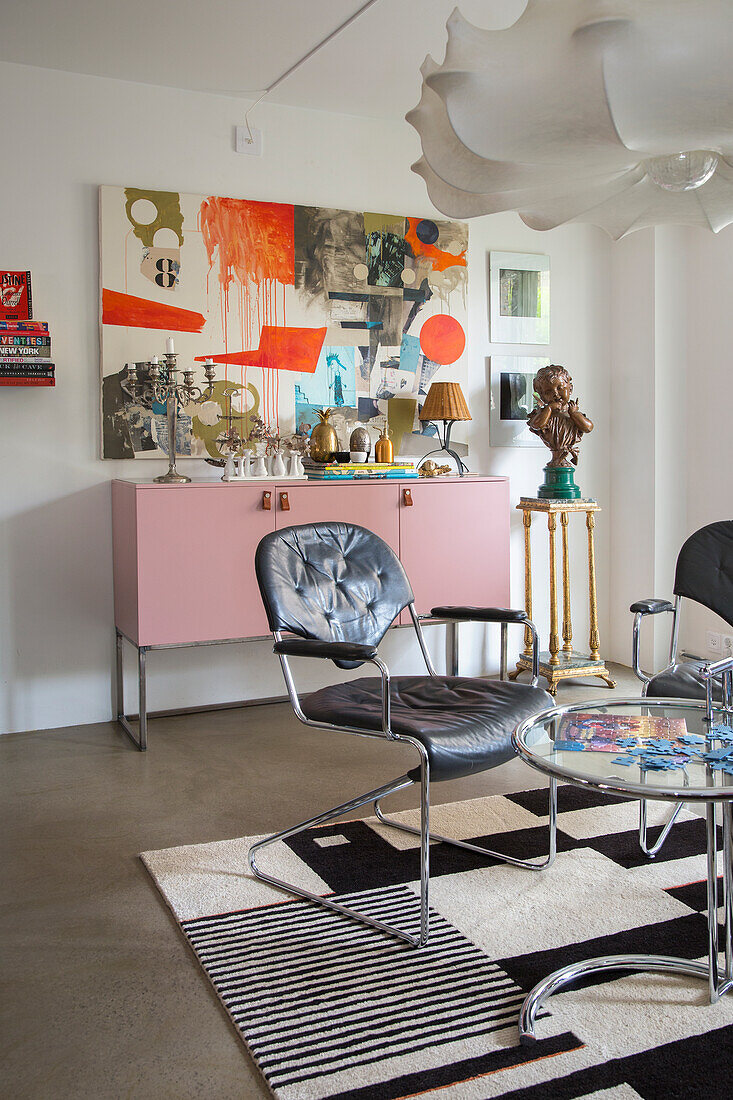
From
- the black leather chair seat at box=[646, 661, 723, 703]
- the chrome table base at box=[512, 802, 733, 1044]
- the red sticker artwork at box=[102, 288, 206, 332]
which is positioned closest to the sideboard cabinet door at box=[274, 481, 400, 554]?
the red sticker artwork at box=[102, 288, 206, 332]

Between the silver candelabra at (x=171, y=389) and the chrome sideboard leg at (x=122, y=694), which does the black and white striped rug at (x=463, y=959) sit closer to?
the chrome sideboard leg at (x=122, y=694)

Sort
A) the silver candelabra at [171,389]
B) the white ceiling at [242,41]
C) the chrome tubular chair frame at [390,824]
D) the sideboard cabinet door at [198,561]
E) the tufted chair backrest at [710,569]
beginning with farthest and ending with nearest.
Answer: the silver candelabra at [171,389]
the sideboard cabinet door at [198,561]
the white ceiling at [242,41]
the tufted chair backrest at [710,569]
the chrome tubular chair frame at [390,824]

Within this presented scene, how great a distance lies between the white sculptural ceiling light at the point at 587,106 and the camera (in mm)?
1539

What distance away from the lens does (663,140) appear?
5.72ft

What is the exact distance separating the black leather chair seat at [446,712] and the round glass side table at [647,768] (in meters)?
0.16

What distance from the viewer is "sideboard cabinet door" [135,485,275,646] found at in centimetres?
378

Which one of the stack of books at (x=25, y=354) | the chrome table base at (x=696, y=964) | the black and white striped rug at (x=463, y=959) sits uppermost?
the stack of books at (x=25, y=354)

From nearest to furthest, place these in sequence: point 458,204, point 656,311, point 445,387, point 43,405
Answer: point 458,204
point 43,405
point 445,387
point 656,311

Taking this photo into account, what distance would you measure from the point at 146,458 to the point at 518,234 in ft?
7.34

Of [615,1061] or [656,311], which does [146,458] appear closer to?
[656,311]

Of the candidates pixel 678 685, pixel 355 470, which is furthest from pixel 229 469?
pixel 678 685

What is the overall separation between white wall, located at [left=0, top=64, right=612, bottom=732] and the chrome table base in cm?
260

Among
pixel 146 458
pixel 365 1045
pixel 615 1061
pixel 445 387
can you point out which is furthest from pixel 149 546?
pixel 615 1061

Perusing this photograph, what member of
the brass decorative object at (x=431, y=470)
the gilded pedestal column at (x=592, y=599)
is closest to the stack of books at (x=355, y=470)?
the brass decorative object at (x=431, y=470)
